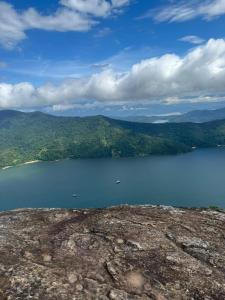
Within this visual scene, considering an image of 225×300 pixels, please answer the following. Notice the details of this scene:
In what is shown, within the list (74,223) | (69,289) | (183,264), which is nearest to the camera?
(69,289)

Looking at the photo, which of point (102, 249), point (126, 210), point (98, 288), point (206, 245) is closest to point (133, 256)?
point (102, 249)

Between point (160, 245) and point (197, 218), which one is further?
point (197, 218)

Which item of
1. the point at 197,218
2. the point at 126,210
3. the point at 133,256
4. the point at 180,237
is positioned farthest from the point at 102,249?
the point at 197,218

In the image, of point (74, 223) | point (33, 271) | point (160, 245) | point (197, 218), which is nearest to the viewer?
point (33, 271)

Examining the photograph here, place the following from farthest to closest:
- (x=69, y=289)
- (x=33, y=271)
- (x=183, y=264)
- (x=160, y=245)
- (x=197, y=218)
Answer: (x=197, y=218)
(x=160, y=245)
(x=183, y=264)
(x=33, y=271)
(x=69, y=289)

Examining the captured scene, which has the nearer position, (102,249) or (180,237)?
(102,249)

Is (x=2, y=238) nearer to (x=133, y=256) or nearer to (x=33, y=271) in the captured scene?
(x=33, y=271)

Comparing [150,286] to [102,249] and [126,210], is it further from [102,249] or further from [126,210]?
[126,210]
